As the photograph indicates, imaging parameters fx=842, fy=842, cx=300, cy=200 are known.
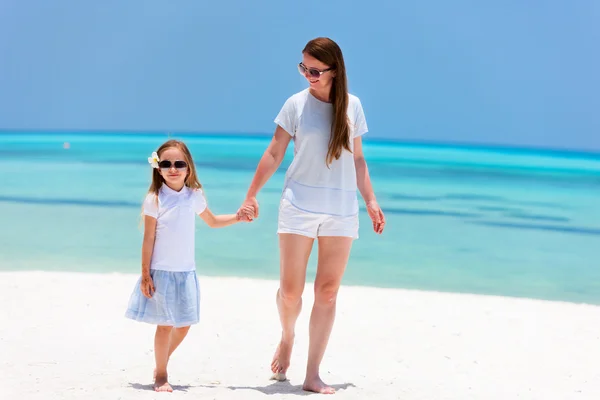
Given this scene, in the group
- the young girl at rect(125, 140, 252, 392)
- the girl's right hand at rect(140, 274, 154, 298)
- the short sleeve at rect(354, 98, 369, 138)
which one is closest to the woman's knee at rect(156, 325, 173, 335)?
the young girl at rect(125, 140, 252, 392)

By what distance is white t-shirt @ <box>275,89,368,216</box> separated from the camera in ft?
13.0

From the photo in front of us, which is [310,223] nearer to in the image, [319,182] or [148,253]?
[319,182]

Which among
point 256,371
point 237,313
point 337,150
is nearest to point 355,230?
point 337,150

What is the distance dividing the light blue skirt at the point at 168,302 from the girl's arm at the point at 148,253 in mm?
34

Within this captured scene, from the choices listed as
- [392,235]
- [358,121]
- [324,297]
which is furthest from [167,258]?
[392,235]

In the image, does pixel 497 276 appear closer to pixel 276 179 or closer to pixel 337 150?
pixel 337 150

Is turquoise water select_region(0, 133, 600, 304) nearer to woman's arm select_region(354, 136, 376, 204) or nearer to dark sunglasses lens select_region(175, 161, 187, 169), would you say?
woman's arm select_region(354, 136, 376, 204)

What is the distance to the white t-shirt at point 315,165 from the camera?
3955 millimetres

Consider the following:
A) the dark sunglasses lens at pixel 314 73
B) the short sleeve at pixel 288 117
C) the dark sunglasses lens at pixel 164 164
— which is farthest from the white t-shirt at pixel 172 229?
the dark sunglasses lens at pixel 314 73

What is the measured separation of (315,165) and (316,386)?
3.43 feet

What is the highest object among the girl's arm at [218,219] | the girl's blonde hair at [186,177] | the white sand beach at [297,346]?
the girl's blonde hair at [186,177]

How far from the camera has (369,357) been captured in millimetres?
4934

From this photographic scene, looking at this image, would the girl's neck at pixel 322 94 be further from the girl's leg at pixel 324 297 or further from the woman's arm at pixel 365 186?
the girl's leg at pixel 324 297

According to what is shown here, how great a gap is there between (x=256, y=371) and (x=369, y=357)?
30.1 inches
